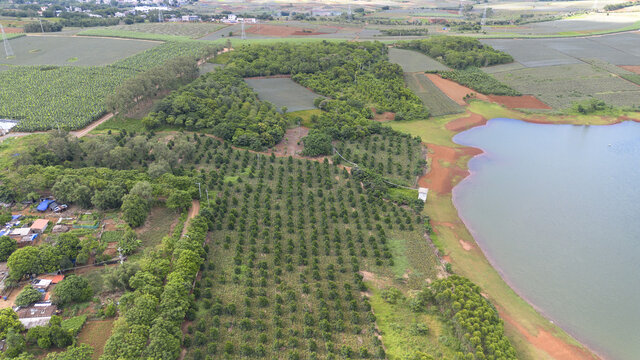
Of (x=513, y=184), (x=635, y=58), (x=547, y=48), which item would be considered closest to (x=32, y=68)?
(x=513, y=184)

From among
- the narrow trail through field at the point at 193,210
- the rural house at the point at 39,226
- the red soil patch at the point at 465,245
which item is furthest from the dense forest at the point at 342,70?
the rural house at the point at 39,226

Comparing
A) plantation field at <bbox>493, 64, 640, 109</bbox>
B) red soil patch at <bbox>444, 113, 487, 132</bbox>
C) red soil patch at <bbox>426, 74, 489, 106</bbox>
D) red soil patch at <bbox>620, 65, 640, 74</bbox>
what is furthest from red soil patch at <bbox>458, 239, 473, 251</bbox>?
red soil patch at <bbox>620, 65, 640, 74</bbox>

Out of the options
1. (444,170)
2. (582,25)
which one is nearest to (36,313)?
(444,170)

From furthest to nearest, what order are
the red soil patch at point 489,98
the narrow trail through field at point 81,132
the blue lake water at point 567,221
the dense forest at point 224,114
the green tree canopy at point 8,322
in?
the red soil patch at point 489,98, the narrow trail through field at point 81,132, the dense forest at point 224,114, the blue lake water at point 567,221, the green tree canopy at point 8,322

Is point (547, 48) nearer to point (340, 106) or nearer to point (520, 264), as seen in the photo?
point (340, 106)

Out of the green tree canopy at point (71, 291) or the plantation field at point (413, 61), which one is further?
the plantation field at point (413, 61)

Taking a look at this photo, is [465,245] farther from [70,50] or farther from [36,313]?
[70,50]

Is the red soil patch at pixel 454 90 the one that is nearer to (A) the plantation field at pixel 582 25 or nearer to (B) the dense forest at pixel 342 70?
(B) the dense forest at pixel 342 70

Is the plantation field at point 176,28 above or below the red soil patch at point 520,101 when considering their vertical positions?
above

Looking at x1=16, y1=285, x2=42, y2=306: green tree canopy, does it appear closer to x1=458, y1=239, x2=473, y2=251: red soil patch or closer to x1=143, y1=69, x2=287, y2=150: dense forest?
x1=143, y1=69, x2=287, y2=150: dense forest
